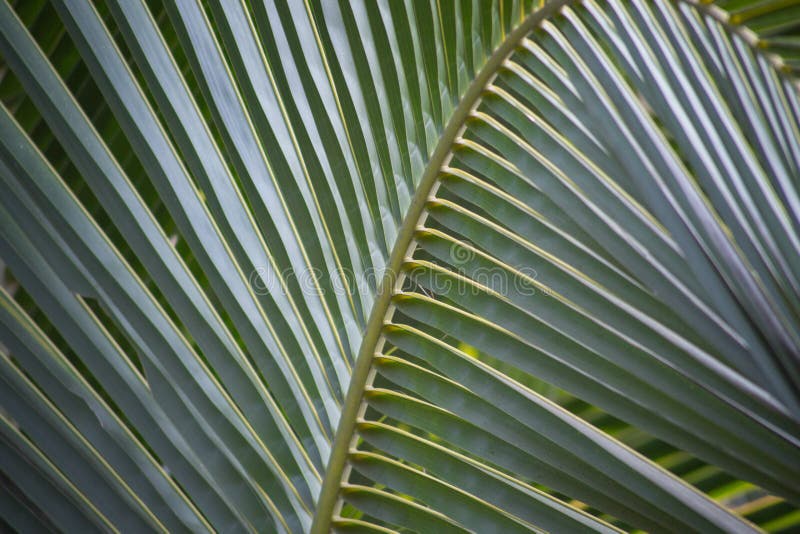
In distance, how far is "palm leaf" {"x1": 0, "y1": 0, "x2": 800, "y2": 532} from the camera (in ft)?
1.53

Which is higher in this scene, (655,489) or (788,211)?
(788,211)

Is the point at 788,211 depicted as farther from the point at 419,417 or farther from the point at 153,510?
the point at 153,510

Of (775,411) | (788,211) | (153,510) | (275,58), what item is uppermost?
(275,58)

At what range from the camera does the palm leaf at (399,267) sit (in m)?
0.47

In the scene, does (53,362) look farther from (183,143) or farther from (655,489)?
(655,489)

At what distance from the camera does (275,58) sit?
1.81 ft

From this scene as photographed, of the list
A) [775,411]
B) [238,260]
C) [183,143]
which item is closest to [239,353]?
[238,260]

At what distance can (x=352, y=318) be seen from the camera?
60 centimetres

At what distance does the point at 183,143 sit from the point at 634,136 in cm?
38

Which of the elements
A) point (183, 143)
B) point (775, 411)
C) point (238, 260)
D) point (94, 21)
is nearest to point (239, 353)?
point (238, 260)

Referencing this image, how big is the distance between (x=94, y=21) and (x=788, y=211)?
56cm

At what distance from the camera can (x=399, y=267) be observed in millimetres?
625

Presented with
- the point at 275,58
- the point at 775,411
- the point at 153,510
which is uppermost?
the point at 275,58

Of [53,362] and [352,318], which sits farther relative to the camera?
[352,318]
